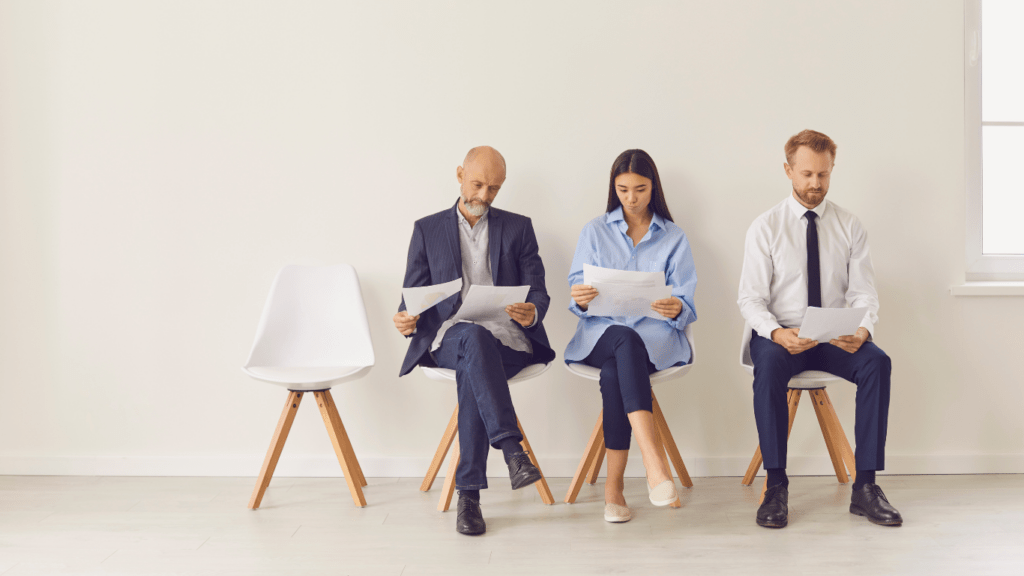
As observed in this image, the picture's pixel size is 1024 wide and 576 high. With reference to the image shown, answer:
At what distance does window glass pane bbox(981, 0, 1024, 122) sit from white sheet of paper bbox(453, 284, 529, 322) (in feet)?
7.34

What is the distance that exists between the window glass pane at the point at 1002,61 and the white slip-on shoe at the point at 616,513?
7.58 ft

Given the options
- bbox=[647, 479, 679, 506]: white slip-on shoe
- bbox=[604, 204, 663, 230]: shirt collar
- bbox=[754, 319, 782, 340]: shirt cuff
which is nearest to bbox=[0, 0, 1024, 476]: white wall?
bbox=[604, 204, 663, 230]: shirt collar

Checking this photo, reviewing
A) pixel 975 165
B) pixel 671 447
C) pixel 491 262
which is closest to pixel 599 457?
pixel 671 447

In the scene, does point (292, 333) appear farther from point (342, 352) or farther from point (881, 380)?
point (881, 380)

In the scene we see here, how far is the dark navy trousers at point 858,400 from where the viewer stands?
2.12 meters

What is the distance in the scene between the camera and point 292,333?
8.67ft

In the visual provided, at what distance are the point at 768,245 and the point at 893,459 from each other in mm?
1119

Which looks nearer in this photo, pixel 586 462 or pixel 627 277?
pixel 627 277

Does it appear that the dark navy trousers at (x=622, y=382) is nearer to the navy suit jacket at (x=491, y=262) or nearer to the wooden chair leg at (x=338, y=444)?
the navy suit jacket at (x=491, y=262)

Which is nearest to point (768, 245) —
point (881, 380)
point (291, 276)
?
point (881, 380)

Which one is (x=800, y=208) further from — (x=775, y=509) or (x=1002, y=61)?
(x=1002, y=61)

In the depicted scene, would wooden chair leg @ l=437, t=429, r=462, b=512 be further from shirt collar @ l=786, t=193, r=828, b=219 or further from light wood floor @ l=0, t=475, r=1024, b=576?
shirt collar @ l=786, t=193, r=828, b=219

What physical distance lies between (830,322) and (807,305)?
278mm

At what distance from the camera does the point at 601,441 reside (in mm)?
2416
